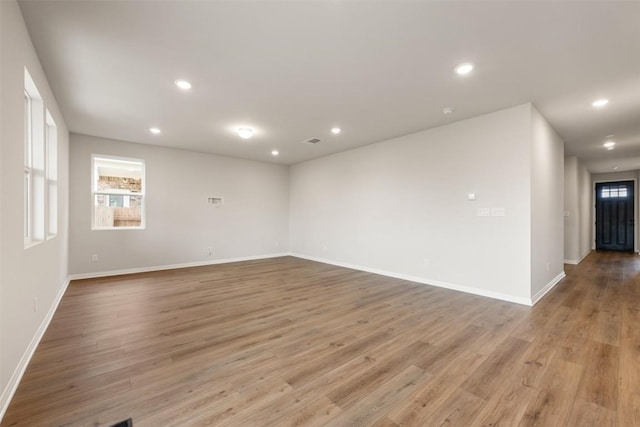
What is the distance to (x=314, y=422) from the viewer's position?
5.33ft

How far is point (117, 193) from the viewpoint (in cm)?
564

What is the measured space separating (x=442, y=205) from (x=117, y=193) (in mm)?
6309

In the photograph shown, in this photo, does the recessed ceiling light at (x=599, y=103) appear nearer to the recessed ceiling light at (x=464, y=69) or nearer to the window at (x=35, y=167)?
the recessed ceiling light at (x=464, y=69)

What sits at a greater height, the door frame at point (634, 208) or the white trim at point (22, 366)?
the door frame at point (634, 208)

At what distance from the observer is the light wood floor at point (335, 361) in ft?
5.65

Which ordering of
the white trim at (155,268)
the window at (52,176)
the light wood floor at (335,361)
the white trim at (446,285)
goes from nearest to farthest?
1. the light wood floor at (335,361)
2. the window at (52,176)
3. the white trim at (446,285)
4. the white trim at (155,268)

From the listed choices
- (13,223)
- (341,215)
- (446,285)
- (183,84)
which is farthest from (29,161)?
(446,285)

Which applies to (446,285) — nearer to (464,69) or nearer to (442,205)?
(442,205)

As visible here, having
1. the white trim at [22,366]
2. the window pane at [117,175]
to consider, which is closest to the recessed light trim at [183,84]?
the white trim at [22,366]

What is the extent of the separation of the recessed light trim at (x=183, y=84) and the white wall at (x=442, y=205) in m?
3.74

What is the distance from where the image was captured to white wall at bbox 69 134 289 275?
17.3 ft

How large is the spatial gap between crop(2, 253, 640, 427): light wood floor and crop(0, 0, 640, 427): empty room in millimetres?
22

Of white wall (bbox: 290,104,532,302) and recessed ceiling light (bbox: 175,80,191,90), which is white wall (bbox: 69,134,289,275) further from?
recessed ceiling light (bbox: 175,80,191,90)

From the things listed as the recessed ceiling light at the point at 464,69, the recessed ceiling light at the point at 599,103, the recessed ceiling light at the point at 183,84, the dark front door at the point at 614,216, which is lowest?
the dark front door at the point at 614,216
